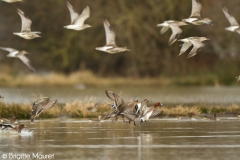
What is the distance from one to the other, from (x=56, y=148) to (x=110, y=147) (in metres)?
1.04

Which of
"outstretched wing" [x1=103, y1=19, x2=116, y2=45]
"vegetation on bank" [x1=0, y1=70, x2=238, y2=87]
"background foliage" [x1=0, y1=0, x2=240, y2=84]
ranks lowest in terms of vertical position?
"outstretched wing" [x1=103, y1=19, x2=116, y2=45]

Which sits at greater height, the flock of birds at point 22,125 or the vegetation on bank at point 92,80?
the vegetation on bank at point 92,80

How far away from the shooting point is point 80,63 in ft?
164

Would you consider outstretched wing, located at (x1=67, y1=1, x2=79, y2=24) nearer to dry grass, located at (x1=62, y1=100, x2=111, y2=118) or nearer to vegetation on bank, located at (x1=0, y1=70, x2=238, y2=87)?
dry grass, located at (x1=62, y1=100, x2=111, y2=118)

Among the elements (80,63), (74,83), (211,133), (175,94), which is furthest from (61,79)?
(211,133)

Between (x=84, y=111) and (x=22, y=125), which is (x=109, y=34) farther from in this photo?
(x=22, y=125)

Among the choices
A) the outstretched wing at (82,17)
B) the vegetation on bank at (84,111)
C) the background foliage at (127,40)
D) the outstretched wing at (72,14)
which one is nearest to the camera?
the vegetation on bank at (84,111)

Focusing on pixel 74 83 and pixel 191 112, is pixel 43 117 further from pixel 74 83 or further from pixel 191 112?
pixel 74 83

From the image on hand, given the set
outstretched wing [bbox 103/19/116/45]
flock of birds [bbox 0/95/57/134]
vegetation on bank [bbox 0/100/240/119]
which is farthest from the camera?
outstretched wing [bbox 103/19/116/45]

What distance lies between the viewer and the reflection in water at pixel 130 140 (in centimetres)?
1384

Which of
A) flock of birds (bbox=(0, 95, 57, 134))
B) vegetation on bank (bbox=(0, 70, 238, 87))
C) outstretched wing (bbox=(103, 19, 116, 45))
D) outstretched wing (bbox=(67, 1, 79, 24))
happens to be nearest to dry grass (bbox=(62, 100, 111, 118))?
outstretched wing (bbox=(103, 19, 116, 45))

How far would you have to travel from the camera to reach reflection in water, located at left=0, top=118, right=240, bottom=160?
45.4ft

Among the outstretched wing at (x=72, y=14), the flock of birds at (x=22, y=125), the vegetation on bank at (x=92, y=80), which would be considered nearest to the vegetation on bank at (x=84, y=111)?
the flock of birds at (x=22, y=125)

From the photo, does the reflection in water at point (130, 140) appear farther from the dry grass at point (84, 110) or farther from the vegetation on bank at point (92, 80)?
the vegetation on bank at point (92, 80)
